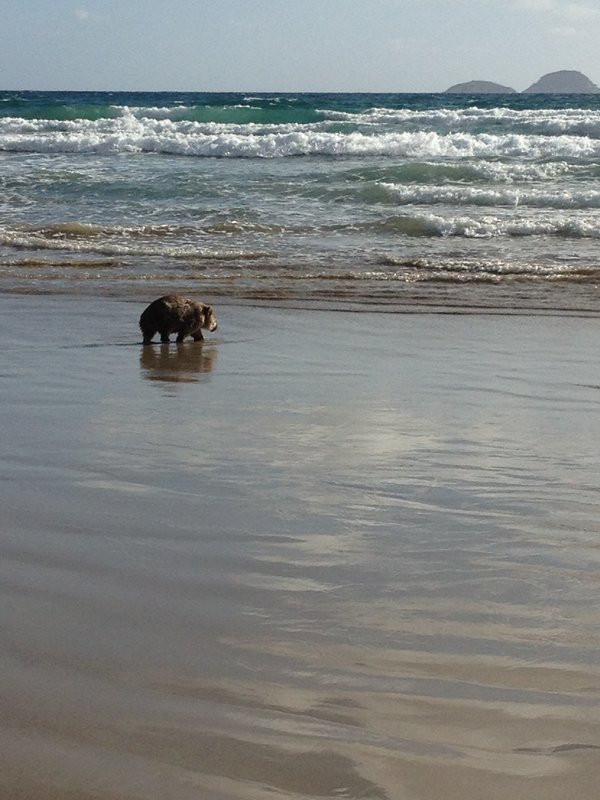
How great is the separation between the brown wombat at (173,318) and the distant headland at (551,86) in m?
143

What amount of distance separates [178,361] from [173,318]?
2.27ft

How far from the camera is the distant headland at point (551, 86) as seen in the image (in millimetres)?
149000

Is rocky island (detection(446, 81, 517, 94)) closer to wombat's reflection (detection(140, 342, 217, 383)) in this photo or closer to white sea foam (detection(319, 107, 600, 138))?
white sea foam (detection(319, 107, 600, 138))

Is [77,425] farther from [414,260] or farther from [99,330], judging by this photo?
[414,260]

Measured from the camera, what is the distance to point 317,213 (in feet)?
59.6

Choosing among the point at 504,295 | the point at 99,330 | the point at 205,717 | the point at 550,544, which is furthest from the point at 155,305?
→ the point at 205,717

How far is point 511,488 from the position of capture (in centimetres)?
469

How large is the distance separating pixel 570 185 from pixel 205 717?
65.6 feet

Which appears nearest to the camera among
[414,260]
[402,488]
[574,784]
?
[574,784]

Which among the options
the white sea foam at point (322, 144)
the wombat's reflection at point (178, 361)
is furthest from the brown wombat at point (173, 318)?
the white sea foam at point (322, 144)

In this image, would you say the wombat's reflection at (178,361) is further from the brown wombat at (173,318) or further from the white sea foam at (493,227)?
the white sea foam at (493,227)

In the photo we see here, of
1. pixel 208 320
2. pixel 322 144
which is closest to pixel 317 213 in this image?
pixel 208 320

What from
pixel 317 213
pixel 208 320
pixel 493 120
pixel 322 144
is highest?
pixel 493 120

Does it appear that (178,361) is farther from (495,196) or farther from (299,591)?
(495,196)
